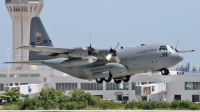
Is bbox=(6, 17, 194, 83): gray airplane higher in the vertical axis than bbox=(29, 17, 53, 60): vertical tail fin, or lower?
lower

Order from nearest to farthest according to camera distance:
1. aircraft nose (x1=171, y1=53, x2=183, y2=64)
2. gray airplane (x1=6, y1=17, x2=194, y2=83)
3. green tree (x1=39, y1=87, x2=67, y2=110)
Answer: aircraft nose (x1=171, y1=53, x2=183, y2=64), gray airplane (x1=6, y1=17, x2=194, y2=83), green tree (x1=39, y1=87, x2=67, y2=110)

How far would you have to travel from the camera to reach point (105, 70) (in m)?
78.6

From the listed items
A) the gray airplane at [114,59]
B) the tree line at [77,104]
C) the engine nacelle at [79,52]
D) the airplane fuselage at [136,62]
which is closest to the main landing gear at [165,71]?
the gray airplane at [114,59]

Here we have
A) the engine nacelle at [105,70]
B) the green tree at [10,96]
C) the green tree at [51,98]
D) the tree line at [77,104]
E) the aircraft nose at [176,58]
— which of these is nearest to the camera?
the aircraft nose at [176,58]

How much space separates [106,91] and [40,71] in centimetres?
3158

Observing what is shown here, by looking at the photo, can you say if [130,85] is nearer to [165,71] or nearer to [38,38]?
[38,38]

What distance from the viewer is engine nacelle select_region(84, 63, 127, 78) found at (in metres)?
76.9

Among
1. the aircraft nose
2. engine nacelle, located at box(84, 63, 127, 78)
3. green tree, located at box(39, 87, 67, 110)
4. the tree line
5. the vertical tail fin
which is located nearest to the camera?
the aircraft nose

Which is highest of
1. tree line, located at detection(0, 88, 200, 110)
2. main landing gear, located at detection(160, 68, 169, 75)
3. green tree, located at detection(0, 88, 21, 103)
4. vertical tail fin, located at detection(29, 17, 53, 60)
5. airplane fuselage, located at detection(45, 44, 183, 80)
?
vertical tail fin, located at detection(29, 17, 53, 60)

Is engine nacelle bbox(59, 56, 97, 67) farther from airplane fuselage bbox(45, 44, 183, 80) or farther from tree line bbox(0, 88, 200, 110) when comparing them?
tree line bbox(0, 88, 200, 110)

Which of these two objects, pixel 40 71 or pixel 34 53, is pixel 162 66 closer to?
pixel 34 53

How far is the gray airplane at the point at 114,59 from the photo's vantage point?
75.2 meters

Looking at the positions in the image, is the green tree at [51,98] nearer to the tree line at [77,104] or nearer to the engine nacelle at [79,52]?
the tree line at [77,104]

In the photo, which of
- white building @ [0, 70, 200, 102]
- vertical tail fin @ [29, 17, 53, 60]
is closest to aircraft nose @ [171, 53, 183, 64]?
vertical tail fin @ [29, 17, 53, 60]
